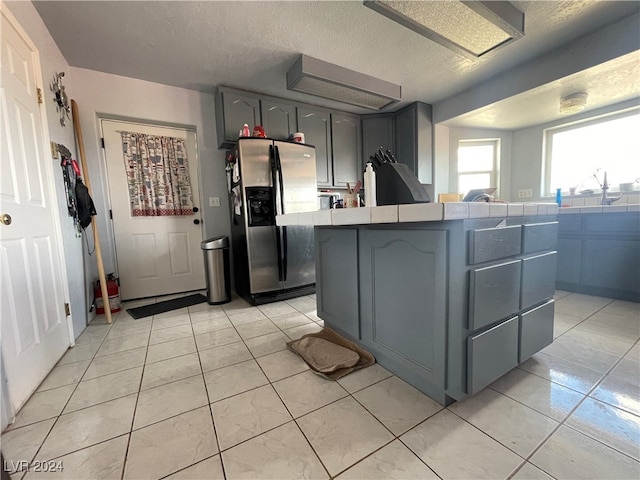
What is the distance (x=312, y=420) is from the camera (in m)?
1.09

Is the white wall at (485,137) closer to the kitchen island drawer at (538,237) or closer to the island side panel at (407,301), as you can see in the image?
the kitchen island drawer at (538,237)

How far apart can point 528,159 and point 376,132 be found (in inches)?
91.2

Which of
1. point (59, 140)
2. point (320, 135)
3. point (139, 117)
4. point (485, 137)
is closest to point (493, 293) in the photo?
point (320, 135)

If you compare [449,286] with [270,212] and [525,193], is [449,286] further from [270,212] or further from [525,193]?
[525,193]

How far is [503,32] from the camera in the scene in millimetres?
1982

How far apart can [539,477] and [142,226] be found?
3.63 m

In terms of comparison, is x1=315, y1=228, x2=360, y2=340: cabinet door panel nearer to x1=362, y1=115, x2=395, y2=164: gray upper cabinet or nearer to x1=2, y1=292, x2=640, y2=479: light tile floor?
x1=2, y1=292, x2=640, y2=479: light tile floor

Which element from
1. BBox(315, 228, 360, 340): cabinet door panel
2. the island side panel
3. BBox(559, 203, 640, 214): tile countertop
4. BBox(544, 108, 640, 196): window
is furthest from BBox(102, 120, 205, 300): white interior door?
BBox(544, 108, 640, 196): window

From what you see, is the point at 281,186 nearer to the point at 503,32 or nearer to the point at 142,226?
the point at 142,226

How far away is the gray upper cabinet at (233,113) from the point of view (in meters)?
2.87

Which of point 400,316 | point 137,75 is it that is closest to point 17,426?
point 400,316

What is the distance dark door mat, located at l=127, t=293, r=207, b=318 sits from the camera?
2.52 meters

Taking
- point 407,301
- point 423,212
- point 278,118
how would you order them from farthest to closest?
point 278,118, point 407,301, point 423,212

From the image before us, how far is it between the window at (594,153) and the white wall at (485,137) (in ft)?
1.50
